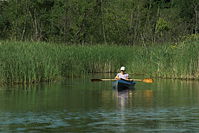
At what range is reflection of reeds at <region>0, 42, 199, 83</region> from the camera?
26.3 m

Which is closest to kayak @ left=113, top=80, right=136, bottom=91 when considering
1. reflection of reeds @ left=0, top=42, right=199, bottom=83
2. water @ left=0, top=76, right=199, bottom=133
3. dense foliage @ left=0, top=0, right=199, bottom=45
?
water @ left=0, top=76, right=199, bottom=133

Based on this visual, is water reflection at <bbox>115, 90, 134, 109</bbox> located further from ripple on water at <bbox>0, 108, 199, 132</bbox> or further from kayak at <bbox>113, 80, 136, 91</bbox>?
ripple on water at <bbox>0, 108, 199, 132</bbox>

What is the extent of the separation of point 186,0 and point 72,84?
42.2 meters

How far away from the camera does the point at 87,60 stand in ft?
118

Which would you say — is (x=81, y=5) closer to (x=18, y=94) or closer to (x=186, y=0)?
(x=186, y=0)

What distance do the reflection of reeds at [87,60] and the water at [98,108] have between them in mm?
943

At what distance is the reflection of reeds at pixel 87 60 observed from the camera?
26.3 meters

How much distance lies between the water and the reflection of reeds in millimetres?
943

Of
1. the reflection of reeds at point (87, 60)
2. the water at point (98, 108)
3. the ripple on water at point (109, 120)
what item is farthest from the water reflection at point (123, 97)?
the reflection of reeds at point (87, 60)

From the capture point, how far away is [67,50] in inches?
1347

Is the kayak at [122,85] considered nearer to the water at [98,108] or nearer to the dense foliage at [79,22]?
the water at [98,108]

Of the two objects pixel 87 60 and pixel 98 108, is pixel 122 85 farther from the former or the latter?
pixel 87 60

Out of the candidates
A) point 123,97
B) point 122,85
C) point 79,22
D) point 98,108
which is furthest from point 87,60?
point 98,108

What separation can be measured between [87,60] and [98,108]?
17.5 metres
